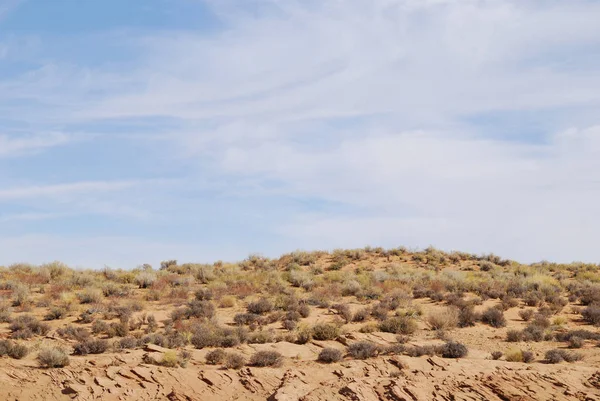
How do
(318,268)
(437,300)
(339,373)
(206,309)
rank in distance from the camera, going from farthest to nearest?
(318,268), (437,300), (206,309), (339,373)

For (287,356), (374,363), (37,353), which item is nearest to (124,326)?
(37,353)

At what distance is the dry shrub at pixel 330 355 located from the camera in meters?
15.9

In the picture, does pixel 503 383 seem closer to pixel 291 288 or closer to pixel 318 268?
pixel 291 288

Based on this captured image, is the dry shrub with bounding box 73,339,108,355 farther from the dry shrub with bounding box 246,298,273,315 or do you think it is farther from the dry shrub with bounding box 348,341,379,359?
the dry shrub with bounding box 348,341,379,359

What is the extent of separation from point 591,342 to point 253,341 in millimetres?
11555

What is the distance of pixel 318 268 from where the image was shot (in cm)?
3478

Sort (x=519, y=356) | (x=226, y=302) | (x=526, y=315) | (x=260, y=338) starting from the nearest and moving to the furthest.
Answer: (x=519, y=356) → (x=260, y=338) → (x=526, y=315) → (x=226, y=302)

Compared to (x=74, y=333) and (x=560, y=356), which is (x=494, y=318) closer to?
(x=560, y=356)

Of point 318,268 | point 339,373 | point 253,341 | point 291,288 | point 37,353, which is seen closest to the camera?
point 339,373

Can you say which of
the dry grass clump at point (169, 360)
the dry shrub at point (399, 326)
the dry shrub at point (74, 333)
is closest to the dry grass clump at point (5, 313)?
the dry shrub at point (74, 333)

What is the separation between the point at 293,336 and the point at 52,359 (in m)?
7.32

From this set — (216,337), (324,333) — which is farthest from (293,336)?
(216,337)

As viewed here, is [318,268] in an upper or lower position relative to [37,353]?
upper

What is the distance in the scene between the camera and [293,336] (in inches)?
722
